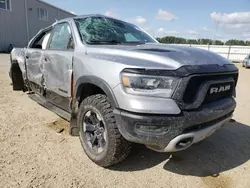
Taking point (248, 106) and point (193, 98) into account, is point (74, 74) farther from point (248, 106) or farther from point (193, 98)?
point (248, 106)

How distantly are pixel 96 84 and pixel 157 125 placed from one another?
0.87 metres

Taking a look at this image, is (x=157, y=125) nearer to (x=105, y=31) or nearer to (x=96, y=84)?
(x=96, y=84)

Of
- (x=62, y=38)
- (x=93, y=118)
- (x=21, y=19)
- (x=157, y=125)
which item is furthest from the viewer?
(x=21, y=19)

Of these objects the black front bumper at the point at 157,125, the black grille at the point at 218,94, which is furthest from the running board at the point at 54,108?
the black grille at the point at 218,94

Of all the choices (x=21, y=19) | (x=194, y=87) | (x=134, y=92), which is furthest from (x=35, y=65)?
(x=21, y=19)

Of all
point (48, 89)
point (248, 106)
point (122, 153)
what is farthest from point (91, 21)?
point (248, 106)

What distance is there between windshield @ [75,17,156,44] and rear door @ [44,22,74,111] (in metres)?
0.24

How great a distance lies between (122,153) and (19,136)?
6.27ft

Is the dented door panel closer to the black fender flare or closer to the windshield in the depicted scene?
the windshield

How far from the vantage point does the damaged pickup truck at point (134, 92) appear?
2266mm

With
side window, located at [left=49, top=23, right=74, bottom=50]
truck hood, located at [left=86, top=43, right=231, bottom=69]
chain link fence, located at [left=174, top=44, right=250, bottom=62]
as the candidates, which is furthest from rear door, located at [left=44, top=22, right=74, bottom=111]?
chain link fence, located at [left=174, top=44, right=250, bottom=62]

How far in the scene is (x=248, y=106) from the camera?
6129 millimetres

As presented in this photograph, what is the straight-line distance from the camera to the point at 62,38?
375 cm

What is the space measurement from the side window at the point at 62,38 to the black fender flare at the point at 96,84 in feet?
2.26
